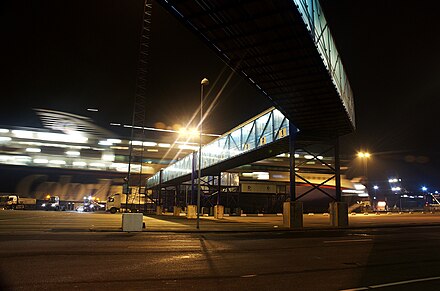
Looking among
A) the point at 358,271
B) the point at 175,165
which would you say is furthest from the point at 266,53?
the point at 175,165

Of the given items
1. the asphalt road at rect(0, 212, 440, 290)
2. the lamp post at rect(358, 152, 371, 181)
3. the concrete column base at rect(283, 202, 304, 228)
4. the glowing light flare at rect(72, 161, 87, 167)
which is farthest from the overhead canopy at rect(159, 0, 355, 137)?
the glowing light flare at rect(72, 161, 87, 167)

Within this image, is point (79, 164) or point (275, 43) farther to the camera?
point (79, 164)

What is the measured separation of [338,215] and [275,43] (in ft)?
61.8

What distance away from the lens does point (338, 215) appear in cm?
2705

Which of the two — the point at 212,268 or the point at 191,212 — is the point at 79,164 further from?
the point at 212,268

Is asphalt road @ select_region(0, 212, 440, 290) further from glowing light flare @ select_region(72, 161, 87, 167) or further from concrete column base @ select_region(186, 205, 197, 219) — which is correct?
glowing light flare @ select_region(72, 161, 87, 167)

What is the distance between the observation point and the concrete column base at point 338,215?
27.0 m

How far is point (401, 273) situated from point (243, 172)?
55.3m

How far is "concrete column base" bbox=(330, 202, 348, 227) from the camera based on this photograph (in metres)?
27.0

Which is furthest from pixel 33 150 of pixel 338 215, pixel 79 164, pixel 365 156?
pixel 338 215

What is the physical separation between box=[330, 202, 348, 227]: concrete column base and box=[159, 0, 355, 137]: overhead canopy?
34.6 ft

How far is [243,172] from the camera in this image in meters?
63.9

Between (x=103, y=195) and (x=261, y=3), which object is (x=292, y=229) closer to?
(x=261, y=3)

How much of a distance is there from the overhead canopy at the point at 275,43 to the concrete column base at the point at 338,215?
1055 cm
